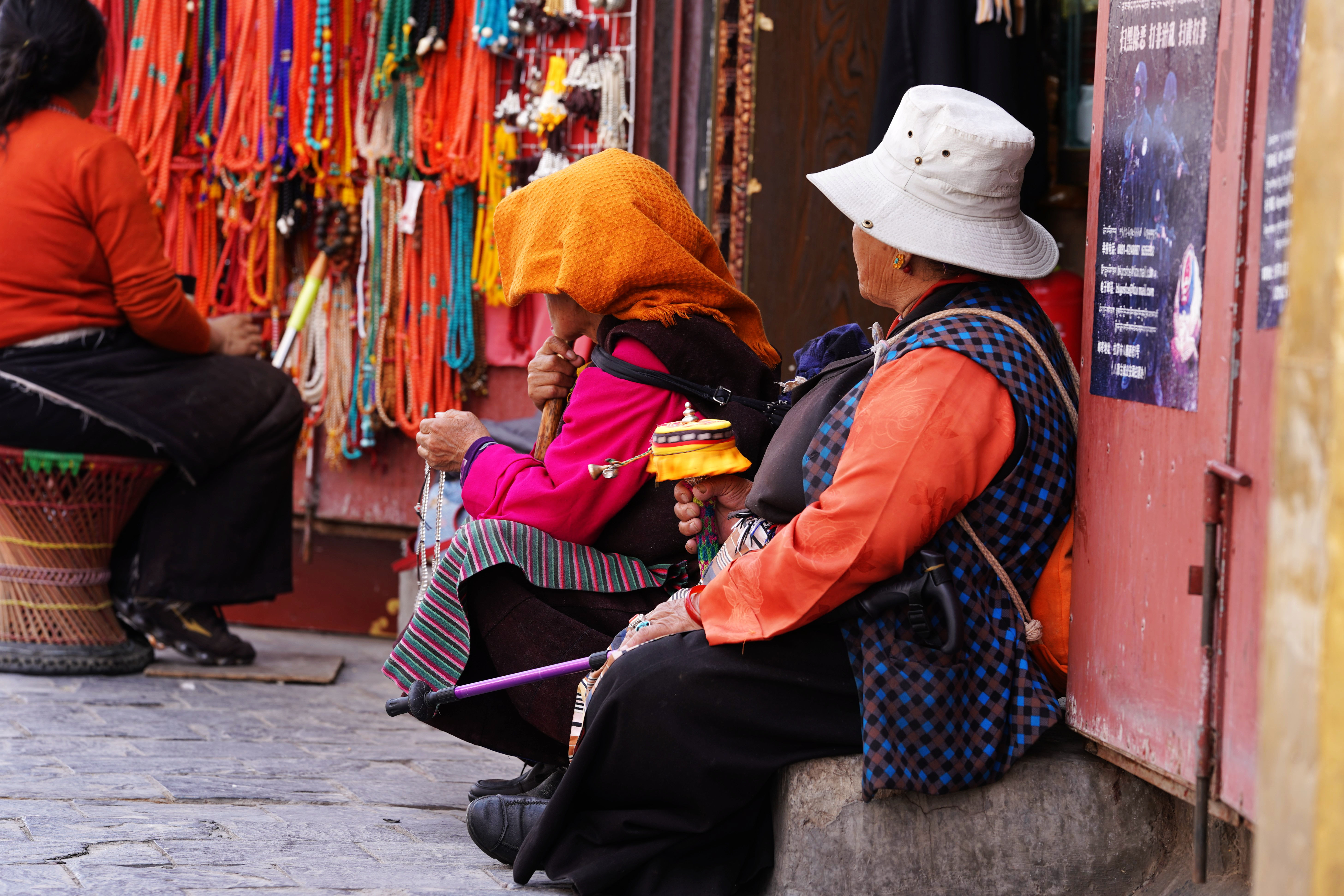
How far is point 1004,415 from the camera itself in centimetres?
239

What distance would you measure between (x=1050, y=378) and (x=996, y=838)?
0.81 meters

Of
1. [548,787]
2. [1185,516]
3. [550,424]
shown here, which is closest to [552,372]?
[550,424]

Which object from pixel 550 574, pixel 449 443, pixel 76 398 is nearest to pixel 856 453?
pixel 550 574

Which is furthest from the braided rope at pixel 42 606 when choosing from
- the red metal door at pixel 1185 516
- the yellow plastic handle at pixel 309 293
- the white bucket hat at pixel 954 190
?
the red metal door at pixel 1185 516

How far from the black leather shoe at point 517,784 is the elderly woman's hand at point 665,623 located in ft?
2.09

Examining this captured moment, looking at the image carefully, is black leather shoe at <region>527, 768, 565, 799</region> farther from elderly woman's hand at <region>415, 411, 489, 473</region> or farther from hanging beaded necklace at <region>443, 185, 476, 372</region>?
hanging beaded necklace at <region>443, 185, 476, 372</region>

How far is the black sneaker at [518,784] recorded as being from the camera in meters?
3.25

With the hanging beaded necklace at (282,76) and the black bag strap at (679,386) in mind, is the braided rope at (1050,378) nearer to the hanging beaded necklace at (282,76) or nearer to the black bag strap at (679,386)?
the black bag strap at (679,386)

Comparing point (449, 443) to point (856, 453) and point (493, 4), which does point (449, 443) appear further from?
point (493, 4)

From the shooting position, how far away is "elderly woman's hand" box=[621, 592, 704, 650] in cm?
265

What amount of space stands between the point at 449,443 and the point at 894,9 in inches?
83.5

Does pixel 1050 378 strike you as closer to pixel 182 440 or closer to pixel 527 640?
pixel 527 640

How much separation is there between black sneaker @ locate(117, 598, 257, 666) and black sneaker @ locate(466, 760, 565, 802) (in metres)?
2.01

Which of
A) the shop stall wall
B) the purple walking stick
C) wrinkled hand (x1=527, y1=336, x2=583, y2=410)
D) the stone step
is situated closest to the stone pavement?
the purple walking stick
